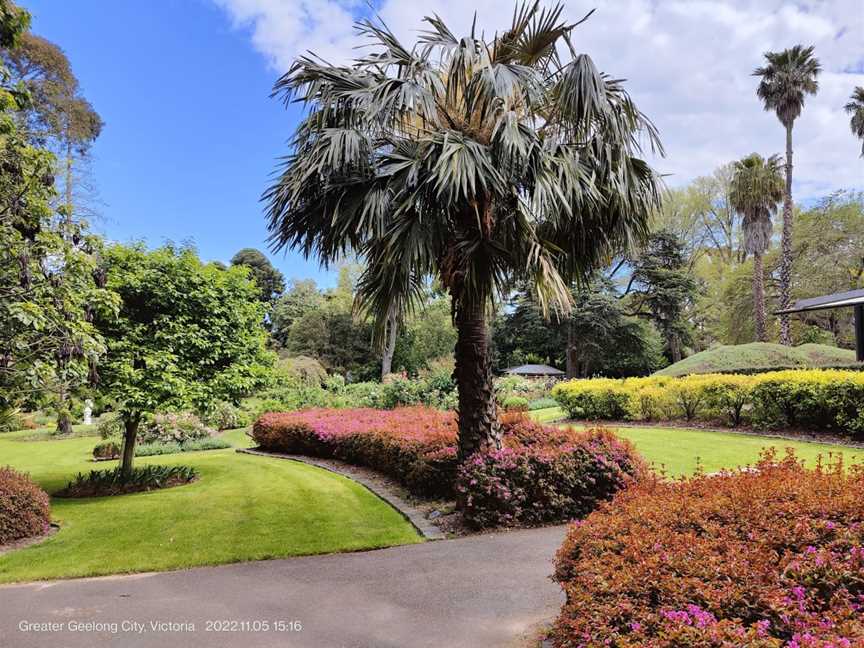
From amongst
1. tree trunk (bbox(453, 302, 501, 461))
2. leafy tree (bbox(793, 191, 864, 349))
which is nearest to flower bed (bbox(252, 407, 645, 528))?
tree trunk (bbox(453, 302, 501, 461))

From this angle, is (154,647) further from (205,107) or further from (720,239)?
(720,239)

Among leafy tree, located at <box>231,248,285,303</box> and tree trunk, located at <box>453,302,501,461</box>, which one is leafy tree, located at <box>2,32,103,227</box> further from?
leafy tree, located at <box>231,248,285,303</box>

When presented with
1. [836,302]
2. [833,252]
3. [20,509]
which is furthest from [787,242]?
[20,509]

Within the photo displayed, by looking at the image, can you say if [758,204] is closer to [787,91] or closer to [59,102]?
[787,91]

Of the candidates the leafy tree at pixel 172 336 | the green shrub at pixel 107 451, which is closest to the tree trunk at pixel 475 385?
the leafy tree at pixel 172 336

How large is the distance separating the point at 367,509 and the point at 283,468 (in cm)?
393

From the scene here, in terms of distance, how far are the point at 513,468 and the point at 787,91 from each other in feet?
84.0

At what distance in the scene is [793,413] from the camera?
10805mm

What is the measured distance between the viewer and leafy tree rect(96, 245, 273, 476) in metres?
8.12

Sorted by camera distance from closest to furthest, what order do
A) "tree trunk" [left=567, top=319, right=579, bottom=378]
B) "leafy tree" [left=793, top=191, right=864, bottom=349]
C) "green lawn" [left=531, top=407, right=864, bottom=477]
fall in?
"green lawn" [left=531, top=407, right=864, bottom=477] < "leafy tree" [left=793, top=191, right=864, bottom=349] < "tree trunk" [left=567, top=319, right=579, bottom=378]

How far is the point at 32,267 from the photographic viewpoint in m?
5.49

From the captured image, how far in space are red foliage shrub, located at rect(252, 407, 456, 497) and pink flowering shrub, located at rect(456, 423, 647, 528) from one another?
1063mm

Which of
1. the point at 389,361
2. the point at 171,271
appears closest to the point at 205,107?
the point at 171,271

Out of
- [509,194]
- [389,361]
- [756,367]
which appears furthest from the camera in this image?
[389,361]
